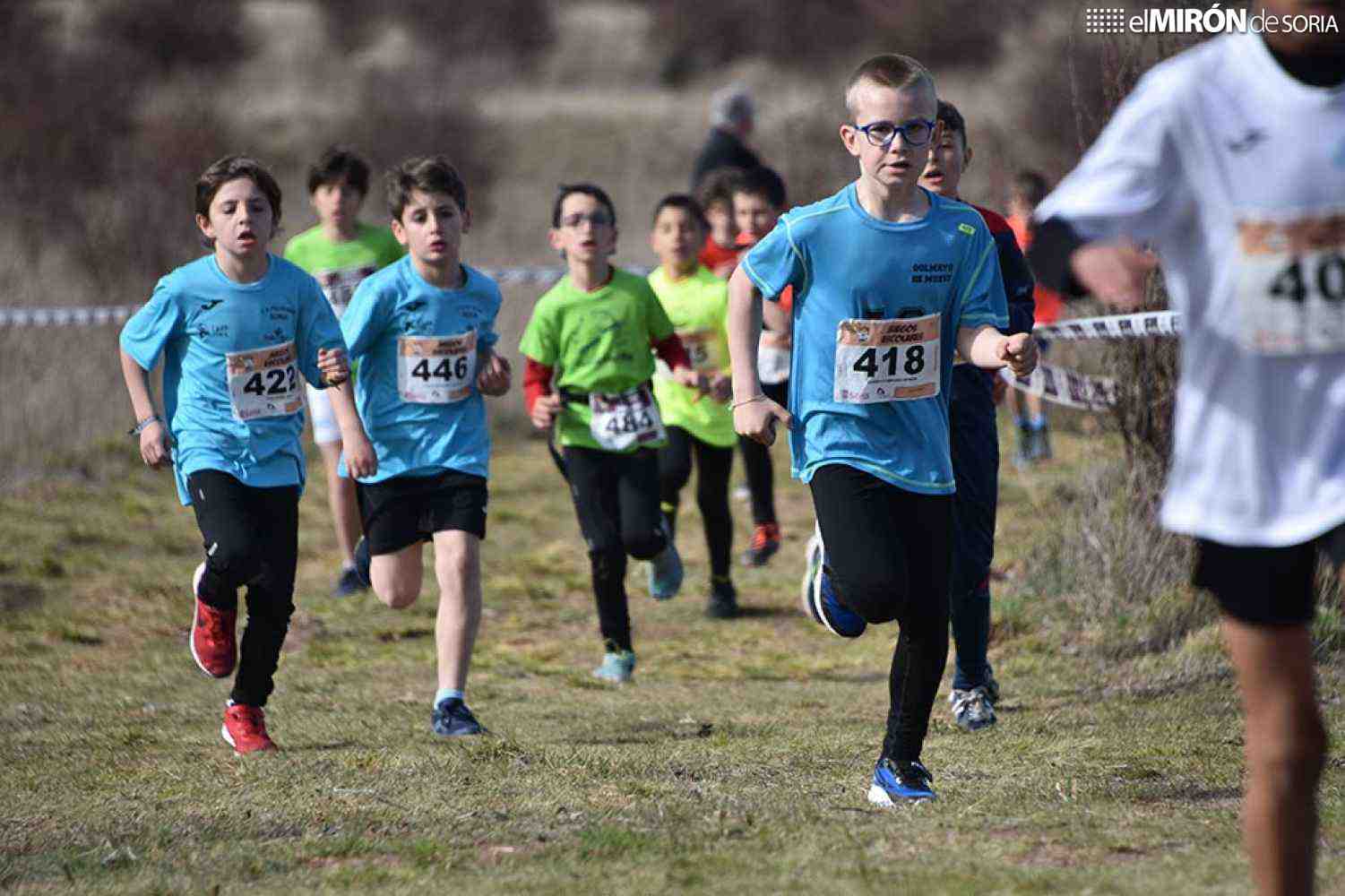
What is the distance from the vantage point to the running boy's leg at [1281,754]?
3547 mm

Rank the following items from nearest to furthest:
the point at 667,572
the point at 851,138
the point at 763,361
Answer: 1. the point at 851,138
2. the point at 667,572
3. the point at 763,361

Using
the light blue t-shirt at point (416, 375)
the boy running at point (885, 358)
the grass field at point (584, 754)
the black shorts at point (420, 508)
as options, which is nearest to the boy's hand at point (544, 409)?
the light blue t-shirt at point (416, 375)

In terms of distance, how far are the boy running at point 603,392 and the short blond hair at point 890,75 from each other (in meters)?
2.63

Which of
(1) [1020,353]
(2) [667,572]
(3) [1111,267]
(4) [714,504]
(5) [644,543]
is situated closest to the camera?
(3) [1111,267]

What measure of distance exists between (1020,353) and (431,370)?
2625 mm

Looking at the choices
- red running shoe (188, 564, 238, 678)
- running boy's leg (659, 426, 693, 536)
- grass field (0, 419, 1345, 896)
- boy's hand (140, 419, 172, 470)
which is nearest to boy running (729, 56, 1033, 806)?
grass field (0, 419, 1345, 896)

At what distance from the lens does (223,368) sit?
21.5 ft

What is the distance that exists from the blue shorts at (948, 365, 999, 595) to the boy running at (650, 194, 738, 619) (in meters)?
2.99

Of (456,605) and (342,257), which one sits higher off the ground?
(342,257)

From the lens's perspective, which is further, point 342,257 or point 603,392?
point 342,257

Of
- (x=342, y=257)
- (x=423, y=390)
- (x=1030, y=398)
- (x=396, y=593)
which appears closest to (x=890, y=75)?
(x=423, y=390)

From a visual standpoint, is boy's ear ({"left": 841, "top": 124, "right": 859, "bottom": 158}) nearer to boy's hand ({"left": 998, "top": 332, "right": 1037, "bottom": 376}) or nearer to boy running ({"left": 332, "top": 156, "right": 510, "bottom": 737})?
boy's hand ({"left": 998, "top": 332, "right": 1037, "bottom": 376})

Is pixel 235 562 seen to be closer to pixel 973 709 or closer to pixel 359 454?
pixel 359 454

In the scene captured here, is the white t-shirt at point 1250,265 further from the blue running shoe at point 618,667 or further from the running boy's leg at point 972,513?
the blue running shoe at point 618,667
